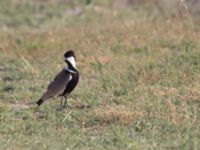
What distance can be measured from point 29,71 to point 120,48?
5.93ft

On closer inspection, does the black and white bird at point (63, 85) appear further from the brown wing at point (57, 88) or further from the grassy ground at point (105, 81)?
the grassy ground at point (105, 81)

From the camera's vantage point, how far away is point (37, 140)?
7.12 m

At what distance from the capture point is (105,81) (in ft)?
32.0

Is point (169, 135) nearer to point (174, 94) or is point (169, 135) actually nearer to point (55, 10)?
point (174, 94)

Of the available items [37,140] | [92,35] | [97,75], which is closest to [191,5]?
[92,35]

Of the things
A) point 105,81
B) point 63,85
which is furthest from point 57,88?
point 105,81

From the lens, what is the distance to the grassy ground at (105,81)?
285 inches

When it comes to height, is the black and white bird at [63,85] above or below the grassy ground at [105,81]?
above

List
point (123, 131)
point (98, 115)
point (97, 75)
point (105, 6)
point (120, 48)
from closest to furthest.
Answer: point (123, 131) → point (98, 115) → point (97, 75) → point (120, 48) → point (105, 6)

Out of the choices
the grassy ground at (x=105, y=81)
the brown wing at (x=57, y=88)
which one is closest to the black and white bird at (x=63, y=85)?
the brown wing at (x=57, y=88)

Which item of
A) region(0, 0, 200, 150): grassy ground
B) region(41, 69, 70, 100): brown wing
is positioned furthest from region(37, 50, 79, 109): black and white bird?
region(0, 0, 200, 150): grassy ground

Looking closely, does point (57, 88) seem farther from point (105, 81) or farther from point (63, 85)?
point (105, 81)

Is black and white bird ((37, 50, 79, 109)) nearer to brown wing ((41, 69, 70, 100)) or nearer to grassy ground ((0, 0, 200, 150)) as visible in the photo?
brown wing ((41, 69, 70, 100))

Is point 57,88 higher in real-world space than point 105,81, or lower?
higher
